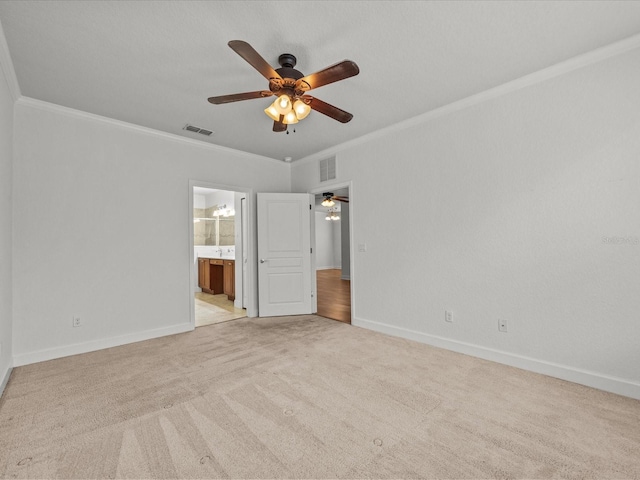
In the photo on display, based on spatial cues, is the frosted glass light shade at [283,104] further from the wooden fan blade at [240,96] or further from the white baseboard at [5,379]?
the white baseboard at [5,379]

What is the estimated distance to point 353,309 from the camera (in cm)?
441

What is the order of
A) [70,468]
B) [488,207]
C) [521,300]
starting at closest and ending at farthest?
[70,468], [521,300], [488,207]

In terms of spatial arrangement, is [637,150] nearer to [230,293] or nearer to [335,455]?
[335,455]

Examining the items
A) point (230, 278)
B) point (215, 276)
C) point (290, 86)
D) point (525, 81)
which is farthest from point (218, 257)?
point (525, 81)

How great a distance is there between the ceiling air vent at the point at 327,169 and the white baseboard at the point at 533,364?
7.86 ft

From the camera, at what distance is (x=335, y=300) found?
6.23 meters

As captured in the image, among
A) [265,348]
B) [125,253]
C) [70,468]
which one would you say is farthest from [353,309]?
[70,468]

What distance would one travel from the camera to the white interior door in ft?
16.1

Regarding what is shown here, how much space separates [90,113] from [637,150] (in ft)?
17.1

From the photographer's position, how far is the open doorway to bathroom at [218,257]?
5.46m

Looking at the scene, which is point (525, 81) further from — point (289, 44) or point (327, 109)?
point (289, 44)

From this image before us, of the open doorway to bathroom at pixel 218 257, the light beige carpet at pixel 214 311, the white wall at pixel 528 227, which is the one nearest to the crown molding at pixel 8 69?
the open doorway to bathroom at pixel 218 257

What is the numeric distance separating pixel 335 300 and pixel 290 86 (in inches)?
182

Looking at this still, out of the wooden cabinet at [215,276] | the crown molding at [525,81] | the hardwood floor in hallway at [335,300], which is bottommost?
the hardwood floor in hallway at [335,300]
